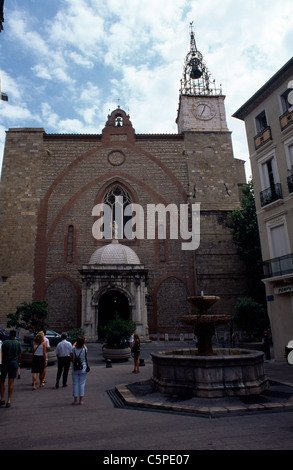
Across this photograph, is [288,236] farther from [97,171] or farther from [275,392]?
[97,171]

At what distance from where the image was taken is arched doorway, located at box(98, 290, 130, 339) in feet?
75.4

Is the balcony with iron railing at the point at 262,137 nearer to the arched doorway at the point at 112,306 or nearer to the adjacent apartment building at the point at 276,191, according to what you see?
the adjacent apartment building at the point at 276,191

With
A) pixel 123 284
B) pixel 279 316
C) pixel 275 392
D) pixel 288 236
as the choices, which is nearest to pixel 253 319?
pixel 279 316

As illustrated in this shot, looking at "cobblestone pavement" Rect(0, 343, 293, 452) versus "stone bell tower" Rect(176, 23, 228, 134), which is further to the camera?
"stone bell tower" Rect(176, 23, 228, 134)

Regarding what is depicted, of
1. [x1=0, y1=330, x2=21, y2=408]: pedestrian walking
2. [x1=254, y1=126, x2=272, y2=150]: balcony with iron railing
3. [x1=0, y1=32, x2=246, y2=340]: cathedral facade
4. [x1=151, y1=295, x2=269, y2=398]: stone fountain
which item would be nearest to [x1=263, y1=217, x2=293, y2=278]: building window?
[x1=254, y1=126, x2=272, y2=150]: balcony with iron railing

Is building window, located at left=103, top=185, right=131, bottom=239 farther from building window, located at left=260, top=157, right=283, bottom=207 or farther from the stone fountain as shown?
the stone fountain

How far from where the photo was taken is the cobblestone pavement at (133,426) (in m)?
4.30

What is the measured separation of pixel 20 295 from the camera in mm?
23562

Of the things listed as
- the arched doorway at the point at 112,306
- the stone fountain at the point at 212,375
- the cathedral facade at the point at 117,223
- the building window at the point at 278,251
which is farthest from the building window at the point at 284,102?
the arched doorway at the point at 112,306

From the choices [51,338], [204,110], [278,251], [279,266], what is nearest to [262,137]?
[278,251]

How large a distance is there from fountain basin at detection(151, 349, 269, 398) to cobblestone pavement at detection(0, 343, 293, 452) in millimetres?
582

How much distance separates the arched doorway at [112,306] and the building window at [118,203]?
16.2ft

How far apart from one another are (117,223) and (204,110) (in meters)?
13.6

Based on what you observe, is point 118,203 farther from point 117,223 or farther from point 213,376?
point 213,376
